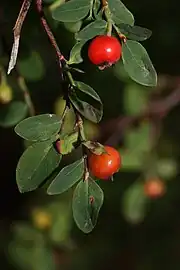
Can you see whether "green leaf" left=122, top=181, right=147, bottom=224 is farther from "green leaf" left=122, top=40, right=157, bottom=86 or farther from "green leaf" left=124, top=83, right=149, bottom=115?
"green leaf" left=122, top=40, right=157, bottom=86

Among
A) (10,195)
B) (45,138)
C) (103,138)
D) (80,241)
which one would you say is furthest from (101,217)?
(45,138)

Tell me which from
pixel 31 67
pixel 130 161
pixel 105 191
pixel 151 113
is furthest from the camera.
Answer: pixel 105 191

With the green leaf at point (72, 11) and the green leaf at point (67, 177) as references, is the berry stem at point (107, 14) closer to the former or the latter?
the green leaf at point (72, 11)

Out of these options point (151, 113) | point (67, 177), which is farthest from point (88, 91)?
point (151, 113)

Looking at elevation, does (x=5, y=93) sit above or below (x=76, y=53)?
below

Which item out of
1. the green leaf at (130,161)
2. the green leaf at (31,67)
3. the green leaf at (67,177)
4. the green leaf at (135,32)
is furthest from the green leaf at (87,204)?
the green leaf at (130,161)

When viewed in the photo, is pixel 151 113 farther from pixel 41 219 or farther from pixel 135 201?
pixel 41 219

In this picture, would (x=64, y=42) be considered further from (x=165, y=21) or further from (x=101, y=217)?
(x=101, y=217)
